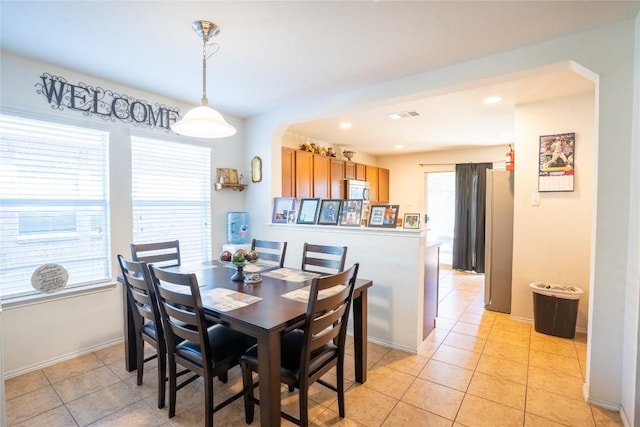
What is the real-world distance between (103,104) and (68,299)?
1.77 metres

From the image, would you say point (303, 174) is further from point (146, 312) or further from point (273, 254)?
point (146, 312)

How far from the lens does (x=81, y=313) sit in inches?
107

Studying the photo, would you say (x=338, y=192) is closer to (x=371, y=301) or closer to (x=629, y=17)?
(x=371, y=301)

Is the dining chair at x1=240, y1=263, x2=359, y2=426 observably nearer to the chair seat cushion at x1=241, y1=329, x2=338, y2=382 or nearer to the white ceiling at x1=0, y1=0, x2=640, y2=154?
the chair seat cushion at x1=241, y1=329, x2=338, y2=382

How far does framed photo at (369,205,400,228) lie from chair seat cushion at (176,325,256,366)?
62.9 inches

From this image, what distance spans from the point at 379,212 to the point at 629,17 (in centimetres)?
210

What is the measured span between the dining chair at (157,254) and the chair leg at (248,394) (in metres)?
1.48

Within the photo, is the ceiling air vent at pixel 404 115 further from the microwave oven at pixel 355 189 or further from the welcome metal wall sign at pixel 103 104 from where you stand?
the welcome metal wall sign at pixel 103 104

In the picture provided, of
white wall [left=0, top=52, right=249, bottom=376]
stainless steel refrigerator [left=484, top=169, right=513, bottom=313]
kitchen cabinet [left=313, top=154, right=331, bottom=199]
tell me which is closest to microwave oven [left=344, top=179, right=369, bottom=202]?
kitchen cabinet [left=313, top=154, right=331, bottom=199]

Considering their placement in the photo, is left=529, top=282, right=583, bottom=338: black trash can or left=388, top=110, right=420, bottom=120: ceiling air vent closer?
left=529, top=282, right=583, bottom=338: black trash can

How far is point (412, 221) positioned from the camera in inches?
121

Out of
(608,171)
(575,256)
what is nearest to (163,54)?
(608,171)

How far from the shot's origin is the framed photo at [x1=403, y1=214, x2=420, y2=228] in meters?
3.04

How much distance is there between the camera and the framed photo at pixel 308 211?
135 inches
